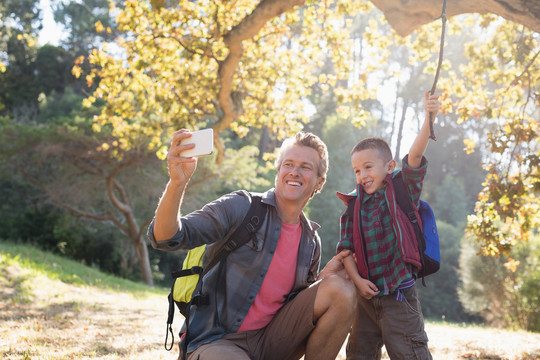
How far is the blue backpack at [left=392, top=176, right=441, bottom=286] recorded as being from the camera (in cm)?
308

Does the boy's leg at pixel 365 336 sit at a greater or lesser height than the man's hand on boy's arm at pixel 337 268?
lesser

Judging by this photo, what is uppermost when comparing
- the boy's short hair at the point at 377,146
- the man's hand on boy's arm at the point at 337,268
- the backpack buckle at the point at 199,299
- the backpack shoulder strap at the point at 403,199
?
the boy's short hair at the point at 377,146

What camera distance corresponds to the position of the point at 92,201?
18016 millimetres

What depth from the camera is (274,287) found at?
2959 millimetres

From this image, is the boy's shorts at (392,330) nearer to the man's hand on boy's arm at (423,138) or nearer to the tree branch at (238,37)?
the man's hand on boy's arm at (423,138)

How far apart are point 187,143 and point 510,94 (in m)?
6.50

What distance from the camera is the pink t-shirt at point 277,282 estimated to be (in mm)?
2912

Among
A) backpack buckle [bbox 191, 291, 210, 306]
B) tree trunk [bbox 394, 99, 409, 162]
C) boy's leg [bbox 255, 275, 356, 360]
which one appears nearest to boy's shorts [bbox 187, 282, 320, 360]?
→ boy's leg [bbox 255, 275, 356, 360]

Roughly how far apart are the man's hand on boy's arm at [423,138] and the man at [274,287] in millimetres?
581

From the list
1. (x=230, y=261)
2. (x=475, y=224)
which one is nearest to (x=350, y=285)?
(x=230, y=261)

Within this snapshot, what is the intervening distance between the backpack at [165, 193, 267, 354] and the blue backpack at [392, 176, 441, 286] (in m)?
0.91

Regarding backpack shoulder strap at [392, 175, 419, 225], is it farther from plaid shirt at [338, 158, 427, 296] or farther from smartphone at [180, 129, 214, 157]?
smartphone at [180, 129, 214, 157]

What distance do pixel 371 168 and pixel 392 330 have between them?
1.02 m

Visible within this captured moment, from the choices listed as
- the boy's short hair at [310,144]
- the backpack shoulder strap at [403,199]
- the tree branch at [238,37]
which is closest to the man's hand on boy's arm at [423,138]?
the backpack shoulder strap at [403,199]
